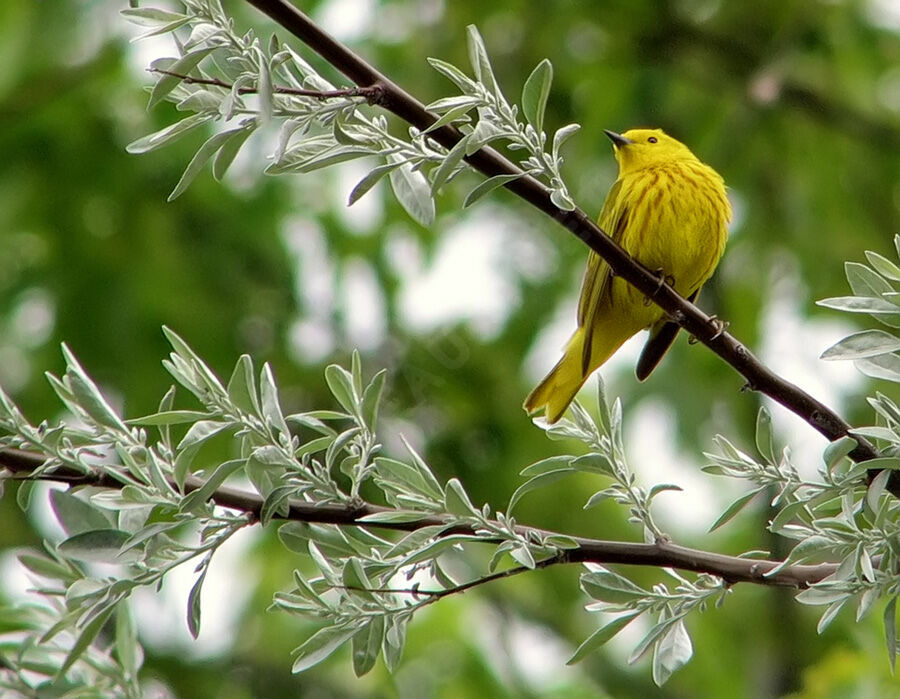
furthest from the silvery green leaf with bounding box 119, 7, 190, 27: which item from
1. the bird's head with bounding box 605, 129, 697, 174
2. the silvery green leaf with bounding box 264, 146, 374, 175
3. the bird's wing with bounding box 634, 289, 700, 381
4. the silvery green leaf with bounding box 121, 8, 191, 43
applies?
the bird's head with bounding box 605, 129, 697, 174

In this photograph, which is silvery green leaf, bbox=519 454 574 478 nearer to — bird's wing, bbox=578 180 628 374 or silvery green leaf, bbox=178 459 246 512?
silvery green leaf, bbox=178 459 246 512

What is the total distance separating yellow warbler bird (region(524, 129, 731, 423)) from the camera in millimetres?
3463

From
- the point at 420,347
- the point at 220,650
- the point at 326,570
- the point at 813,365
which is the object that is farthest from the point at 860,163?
the point at 326,570

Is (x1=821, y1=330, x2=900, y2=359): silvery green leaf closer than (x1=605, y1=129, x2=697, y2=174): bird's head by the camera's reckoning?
Yes

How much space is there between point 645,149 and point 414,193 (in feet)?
8.26

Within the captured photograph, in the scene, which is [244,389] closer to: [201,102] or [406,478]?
[406,478]

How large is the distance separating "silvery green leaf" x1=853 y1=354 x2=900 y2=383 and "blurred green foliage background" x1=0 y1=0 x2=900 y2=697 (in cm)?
317

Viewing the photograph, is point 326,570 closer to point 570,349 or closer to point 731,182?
point 570,349

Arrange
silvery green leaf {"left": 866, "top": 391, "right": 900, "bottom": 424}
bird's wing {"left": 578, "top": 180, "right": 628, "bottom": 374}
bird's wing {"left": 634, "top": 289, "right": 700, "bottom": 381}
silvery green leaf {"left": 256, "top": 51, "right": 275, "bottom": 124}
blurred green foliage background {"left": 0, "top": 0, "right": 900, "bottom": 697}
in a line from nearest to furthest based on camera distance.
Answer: silvery green leaf {"left": 256, "top": 51, "right": 275, "bottom": 124}
silvery green leaf {"left": 866, "top": 391, "right": 900, "bottom": 424}
bird's wing {"left": 578, "top": 180, "right": 628, "bottom": 374}
bird's wing {"left": 634, "top": 289, "right": 700, "bottom": 381}
blurred green foliage background {"left": 0, "top": 0, "right": 900, "bottom": 697}

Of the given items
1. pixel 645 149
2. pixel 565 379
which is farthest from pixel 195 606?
pixel 645 149

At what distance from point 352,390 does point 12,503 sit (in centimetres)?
407

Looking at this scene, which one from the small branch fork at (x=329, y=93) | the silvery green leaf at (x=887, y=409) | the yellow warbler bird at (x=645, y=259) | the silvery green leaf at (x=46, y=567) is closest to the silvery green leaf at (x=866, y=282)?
the silvery green leaf at (x=887, y=409)

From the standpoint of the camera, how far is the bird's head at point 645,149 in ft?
13.1

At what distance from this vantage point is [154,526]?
4.97ft
